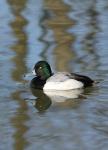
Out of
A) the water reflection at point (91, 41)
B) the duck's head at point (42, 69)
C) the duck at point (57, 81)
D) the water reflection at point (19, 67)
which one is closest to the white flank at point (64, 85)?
the duck at point (57, 81)

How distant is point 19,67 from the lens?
1228 cm

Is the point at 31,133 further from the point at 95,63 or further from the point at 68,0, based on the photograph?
the point at 68,0

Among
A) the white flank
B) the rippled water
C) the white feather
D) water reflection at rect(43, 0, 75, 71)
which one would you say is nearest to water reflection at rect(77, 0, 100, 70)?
the rippled water

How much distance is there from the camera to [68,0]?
714 inches

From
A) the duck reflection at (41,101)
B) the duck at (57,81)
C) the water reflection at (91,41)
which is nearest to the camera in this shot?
the duck reflection at (41,101)

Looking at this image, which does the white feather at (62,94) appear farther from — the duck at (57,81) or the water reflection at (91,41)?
the water reflection at (91,41)

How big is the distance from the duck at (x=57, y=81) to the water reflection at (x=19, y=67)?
1.03ft

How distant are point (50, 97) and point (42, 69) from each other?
0.72 metres

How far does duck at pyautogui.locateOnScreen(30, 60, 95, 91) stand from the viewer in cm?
1124

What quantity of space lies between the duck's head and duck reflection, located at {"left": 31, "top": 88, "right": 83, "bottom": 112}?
1.11ft

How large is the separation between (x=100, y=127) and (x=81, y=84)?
2333mm

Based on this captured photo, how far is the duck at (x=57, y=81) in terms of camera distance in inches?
442

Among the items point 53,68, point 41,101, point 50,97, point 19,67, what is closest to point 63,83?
point 50,97

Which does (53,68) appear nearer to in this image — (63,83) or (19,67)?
(19,67)
